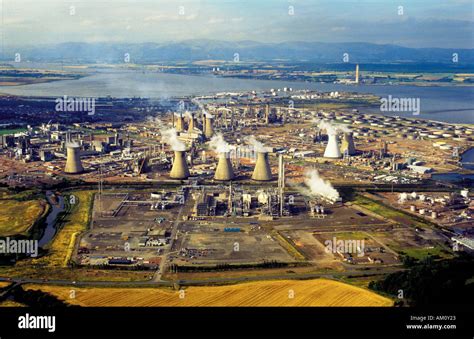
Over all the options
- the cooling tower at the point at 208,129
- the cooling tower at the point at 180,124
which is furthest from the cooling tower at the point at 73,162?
the cooling tower at the point at 180,124

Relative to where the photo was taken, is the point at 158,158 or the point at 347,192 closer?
the point at 347,192

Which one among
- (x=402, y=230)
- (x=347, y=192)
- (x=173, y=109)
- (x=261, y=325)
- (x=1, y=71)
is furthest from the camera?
(x=1, y=71)

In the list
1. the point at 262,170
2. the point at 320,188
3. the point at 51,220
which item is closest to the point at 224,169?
the point at 262,170

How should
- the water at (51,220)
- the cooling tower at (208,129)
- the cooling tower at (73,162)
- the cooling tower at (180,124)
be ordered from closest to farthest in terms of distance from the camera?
the water at (51,220) < the cooling tower at (73,162) < the cooling tower at (208,129) < the cooling tower at (180,124)

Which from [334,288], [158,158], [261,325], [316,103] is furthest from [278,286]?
Answer: [316,103]

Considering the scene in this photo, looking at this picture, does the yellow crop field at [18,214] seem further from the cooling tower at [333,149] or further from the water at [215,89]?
the water at [215,89]

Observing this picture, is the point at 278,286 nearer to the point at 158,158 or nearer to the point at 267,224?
the point at 267,224
